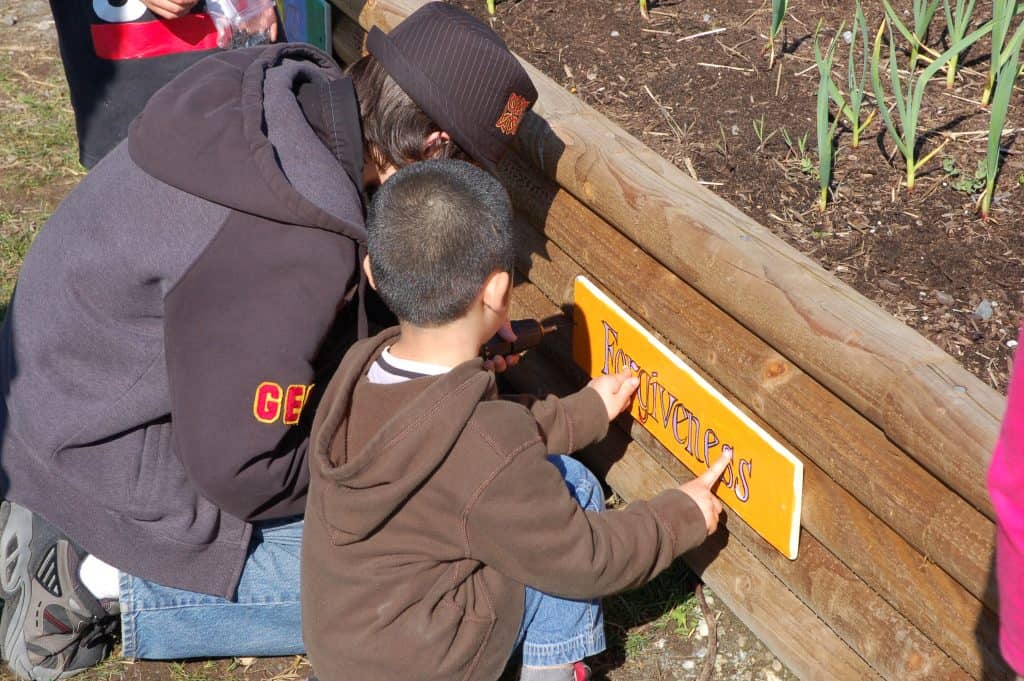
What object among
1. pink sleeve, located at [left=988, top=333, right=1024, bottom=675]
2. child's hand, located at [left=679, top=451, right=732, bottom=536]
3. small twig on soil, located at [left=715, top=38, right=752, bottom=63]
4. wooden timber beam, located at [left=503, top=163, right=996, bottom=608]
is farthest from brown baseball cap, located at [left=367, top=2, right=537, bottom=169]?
pink sleeve, located at [left=988, top=333, right=1024, bottom=675]

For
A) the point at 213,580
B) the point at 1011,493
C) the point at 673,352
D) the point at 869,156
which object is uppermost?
the point at 1011,493

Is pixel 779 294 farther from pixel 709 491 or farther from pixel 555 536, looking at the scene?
pixel 555 536

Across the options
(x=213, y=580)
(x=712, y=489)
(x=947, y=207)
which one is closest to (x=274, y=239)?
(x=213, y=580)

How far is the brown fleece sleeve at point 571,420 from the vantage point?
2.40 m

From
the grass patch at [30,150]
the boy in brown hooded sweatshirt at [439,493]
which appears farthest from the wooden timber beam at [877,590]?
the grass patch at [30,150]

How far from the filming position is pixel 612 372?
2.77m

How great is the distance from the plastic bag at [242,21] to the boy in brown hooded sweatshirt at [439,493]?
1.54 meters

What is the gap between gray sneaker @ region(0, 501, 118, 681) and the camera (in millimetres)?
2568

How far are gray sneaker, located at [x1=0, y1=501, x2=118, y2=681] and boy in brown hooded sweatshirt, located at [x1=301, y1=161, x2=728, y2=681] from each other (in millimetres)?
652

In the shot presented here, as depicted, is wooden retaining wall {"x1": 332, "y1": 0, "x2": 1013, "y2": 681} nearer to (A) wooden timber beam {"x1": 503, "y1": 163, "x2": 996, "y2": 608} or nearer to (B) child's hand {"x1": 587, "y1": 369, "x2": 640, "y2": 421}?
(A) wooden timber beam {"x1": 503, "y1": 163, "x2": 996, "y2": 608}

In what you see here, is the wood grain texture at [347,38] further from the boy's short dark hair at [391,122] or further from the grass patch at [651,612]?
the grass patch at [651,612]

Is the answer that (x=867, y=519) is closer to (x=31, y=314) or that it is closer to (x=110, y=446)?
(x=110, y=446)

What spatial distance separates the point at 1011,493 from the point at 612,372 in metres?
1.49

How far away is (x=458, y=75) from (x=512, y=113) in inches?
6.1
